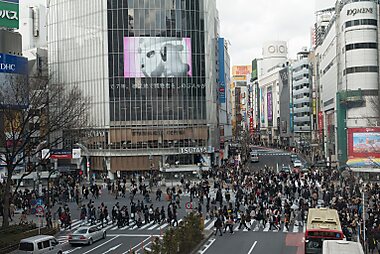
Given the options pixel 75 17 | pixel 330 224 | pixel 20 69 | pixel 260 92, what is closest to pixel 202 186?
pixel 20 69

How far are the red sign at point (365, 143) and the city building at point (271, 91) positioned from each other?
9569 cm

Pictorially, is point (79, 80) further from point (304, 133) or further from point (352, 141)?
point (304, 133)

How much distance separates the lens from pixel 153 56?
217ft

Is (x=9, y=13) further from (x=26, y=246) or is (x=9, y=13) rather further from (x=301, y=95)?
(x=301, y=95)

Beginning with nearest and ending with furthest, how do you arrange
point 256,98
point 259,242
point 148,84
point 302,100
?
point 259,242, point 148,84, point 302,100, point 256,98

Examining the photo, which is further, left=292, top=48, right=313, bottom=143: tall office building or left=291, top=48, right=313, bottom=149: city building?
left=292, top=48, right=313, bottom=143: tall office building

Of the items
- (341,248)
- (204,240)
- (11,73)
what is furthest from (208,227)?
(11,73)

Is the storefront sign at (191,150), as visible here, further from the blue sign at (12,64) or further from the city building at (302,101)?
the city building at (302,101)

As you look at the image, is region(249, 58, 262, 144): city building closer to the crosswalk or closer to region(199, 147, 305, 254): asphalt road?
the crosswalk

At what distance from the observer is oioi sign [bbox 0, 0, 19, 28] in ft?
146

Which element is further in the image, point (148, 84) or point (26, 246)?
point (148, 84)

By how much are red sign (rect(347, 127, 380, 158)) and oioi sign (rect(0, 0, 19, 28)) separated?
32.9 metres

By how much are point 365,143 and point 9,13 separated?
113ft

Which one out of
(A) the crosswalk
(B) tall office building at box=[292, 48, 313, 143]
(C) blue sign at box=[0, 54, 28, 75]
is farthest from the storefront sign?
(B) tall office building at box=[292, 48, 313, 143]
